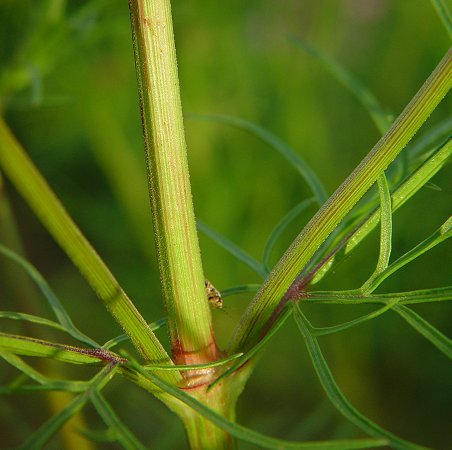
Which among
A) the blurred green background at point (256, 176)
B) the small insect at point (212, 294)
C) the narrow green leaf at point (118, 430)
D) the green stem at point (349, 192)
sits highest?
the blurred green background at point (256, 176)

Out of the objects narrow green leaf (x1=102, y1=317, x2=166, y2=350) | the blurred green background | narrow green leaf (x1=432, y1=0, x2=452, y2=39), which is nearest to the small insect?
narrow green leaf (x1=102, y1=317, x2=166, y2=350)

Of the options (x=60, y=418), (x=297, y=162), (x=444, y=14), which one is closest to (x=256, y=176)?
(x=297, y=162)

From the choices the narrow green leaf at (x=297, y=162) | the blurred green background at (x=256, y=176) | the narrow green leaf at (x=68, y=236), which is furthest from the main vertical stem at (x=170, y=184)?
the blurred green background at (x=256, y=176)

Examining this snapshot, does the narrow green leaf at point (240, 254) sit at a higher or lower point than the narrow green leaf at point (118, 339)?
higher

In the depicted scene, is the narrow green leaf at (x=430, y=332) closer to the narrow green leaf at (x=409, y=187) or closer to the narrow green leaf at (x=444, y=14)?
the narrow green leaf at (x=409, y=187)

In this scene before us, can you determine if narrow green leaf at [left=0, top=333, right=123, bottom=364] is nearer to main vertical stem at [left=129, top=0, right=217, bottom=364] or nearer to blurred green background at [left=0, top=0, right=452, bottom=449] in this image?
main vertical stem at [left=129, top=0, right=217, bottom=364]
